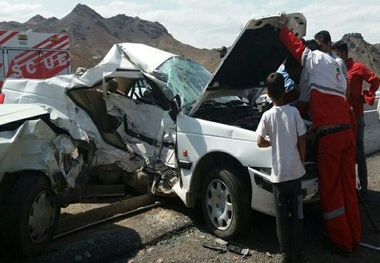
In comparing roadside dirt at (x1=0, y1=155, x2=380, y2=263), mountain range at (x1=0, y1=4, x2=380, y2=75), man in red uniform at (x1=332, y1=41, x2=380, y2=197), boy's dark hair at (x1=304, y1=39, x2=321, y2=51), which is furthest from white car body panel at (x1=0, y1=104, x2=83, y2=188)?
mountain range at (x1=0, y1=4, x2=380, y2=75)

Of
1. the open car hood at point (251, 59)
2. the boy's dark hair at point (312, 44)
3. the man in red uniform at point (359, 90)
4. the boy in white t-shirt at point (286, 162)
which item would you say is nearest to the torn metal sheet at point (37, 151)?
the open car hood at point (251, 59)

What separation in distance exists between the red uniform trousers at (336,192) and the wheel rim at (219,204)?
0.92 meters

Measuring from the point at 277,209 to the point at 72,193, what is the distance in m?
2.26

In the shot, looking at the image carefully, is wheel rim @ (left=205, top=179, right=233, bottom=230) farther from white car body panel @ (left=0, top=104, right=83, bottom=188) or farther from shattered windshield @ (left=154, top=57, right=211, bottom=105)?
white car body panel @ (left=0, top=104, right=83, bottom=188)

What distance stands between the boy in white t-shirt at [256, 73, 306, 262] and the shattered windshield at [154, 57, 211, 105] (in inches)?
63.0

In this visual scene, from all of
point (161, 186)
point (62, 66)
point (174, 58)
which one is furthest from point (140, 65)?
point (62, 66)

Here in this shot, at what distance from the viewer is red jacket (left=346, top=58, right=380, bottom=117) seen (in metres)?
5.55

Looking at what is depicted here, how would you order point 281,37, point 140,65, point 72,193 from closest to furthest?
point 281,37
point 72,193
point 140,65

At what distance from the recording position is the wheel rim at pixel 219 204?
15.0 feet

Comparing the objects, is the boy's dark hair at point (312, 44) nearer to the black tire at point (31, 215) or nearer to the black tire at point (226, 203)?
the black tire at point (226, 203)

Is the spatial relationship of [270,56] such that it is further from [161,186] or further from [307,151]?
[161,186]

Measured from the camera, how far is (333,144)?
4262mm

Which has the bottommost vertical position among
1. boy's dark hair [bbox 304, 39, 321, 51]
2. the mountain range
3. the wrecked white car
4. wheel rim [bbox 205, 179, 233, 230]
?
wheel rim [bbox 205, 179, 233, 230]

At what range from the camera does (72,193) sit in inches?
194
